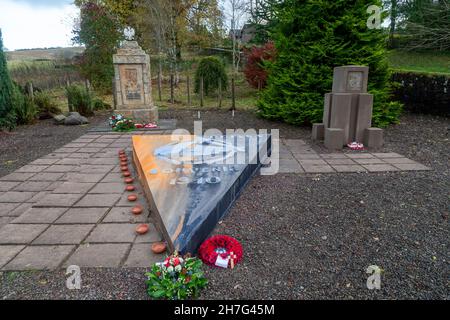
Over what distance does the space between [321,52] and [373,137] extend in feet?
7.61

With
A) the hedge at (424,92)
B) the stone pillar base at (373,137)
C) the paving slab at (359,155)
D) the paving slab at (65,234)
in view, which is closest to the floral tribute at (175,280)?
the paving slab at (65,234)

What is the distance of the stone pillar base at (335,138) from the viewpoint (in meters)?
5.30

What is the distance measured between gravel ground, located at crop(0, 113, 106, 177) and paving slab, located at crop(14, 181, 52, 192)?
2.15ft

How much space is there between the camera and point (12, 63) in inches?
580

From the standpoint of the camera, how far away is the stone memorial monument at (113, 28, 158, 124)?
743 centimetres

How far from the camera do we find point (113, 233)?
2584 mm

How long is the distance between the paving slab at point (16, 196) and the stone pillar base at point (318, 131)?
15.3 feet

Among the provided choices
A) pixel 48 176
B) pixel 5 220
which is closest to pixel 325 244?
pixel 5 220

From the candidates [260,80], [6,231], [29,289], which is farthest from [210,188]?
[260,80]

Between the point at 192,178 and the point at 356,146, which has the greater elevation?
the point at 192,178

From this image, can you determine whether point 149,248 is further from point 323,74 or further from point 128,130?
point 323,74

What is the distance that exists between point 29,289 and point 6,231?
943 millimetres

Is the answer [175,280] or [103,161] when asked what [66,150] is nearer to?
[103,161]
